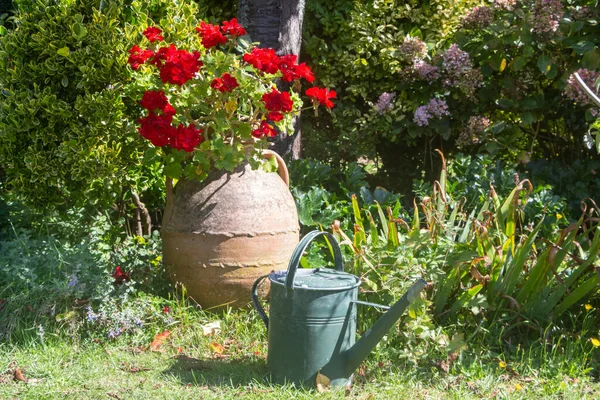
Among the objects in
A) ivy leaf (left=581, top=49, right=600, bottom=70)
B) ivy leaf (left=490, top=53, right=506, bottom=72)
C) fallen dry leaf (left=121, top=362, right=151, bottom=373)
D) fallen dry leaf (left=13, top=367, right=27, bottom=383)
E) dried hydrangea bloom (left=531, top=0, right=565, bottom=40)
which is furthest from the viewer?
ivy leaf (left=490, top=53, right=506, bottom=72)

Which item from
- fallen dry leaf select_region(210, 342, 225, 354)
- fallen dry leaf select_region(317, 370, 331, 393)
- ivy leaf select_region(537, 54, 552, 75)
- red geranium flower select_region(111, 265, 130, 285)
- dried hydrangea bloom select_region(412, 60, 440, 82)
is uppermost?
ivy leaf select_region(537, 54, 552, 75)

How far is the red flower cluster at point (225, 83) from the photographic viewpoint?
3346mm

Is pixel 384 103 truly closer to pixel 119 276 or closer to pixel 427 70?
pixel 427 70

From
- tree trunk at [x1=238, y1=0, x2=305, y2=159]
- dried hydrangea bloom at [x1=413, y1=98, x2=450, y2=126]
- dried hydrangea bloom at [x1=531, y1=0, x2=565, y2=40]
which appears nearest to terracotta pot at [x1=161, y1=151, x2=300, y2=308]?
tree trunk at [x1=238, y1=0, x2=305, y2=159]

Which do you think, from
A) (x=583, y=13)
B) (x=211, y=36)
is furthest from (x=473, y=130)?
(x=211, y=36)

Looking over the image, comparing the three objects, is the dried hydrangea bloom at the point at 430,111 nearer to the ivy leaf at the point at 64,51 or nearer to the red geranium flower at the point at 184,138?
the red geranium flower at the point at 184,138

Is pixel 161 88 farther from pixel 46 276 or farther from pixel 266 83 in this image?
Answer: pixel 46 276

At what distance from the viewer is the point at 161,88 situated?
356 cm

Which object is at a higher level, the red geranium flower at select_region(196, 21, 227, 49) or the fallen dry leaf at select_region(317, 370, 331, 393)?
the red geranium flower at select_region(196, 21, 227, 49)

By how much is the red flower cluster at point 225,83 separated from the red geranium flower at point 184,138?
254mm

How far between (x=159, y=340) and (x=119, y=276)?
1.69ft

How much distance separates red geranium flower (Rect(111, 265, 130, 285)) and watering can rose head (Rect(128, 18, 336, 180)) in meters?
0.60

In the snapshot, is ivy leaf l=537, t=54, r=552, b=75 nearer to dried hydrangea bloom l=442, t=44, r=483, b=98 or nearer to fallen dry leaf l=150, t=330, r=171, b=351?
dried hydrangea bloom l=442, t=44, r=483, b=98

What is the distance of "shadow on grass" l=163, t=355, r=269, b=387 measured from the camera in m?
2.95
